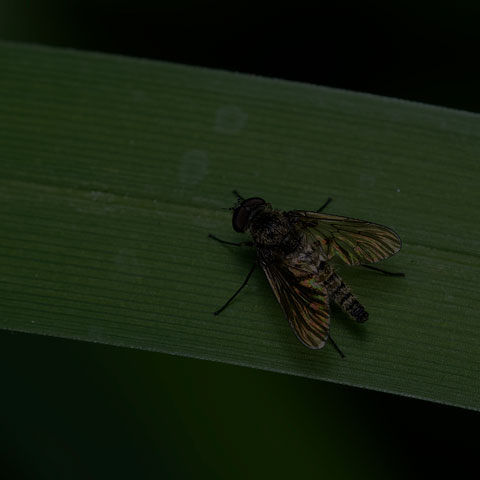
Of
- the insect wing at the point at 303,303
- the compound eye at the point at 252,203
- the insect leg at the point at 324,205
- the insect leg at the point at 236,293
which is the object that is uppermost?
the insect leg at the point at 324,205

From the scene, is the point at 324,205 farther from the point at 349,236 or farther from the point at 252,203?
the point at 252,203

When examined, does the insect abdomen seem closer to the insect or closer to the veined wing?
the insect

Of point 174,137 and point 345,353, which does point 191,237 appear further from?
point 345,353

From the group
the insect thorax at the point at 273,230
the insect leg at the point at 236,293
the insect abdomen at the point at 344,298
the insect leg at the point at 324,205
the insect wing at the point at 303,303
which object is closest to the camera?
the insect wing at the point at 303,303

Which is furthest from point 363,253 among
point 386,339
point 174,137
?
point 174,137

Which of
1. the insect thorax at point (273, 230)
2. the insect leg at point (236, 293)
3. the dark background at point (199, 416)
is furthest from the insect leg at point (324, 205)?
the dark background at point (199, 416)

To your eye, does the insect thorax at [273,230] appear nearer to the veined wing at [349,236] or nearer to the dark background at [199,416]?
the veined wing at [349,236]
